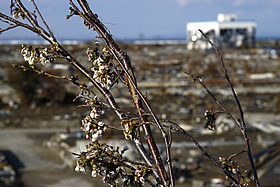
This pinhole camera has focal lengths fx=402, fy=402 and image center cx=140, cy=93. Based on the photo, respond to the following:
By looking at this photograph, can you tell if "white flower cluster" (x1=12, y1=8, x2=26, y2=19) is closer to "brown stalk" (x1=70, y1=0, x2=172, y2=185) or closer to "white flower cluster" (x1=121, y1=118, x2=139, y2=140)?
"brown stalk" (x1=70, y1=0, x2=172, y2=185)

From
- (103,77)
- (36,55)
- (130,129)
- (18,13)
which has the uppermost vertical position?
(18,13)

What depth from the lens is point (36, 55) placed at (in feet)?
5.89

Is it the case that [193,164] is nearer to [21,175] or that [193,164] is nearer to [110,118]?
[21,175]

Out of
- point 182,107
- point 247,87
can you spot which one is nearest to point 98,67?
point 182,107

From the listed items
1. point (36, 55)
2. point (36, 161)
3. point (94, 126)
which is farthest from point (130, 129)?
point (36, 161)

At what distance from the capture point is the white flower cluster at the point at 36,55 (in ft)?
5.86

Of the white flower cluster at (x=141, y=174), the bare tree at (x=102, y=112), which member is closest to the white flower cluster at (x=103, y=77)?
the bare tree at (x=102, y=112)

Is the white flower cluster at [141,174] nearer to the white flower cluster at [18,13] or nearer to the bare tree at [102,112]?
the bare tree at [102,112]

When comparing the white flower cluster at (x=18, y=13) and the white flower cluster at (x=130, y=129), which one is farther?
the white flower cluster at (x=18, y=13)

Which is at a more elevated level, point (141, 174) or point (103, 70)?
point (103, 70)

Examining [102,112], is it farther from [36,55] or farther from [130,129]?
[36,55]

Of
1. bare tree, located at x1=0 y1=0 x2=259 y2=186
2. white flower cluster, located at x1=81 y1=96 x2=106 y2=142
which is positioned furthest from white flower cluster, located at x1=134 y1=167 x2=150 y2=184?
Answer: white flower cluster, located at x1=81 y1=96 x2=106 y2=142

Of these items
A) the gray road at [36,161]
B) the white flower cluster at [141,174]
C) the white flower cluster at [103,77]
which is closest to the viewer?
the white flower cluster at [141,174]

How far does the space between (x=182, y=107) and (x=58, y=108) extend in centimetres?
645
